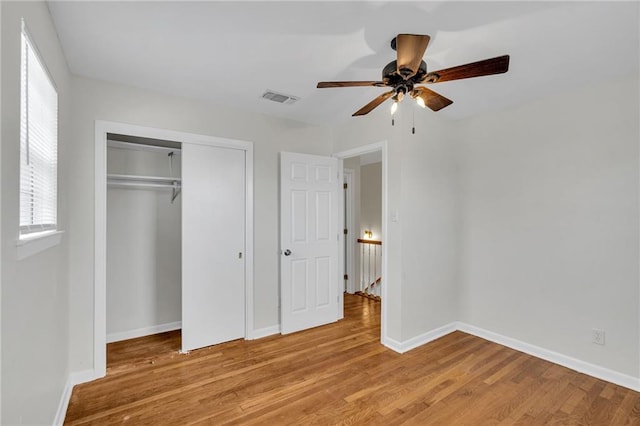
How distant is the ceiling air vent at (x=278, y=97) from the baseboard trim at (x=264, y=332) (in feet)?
8.01

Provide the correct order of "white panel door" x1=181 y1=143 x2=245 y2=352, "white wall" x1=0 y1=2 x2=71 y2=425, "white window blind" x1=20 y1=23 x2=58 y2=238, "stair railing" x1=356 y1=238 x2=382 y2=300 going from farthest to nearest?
"stair railing" x1=356 y1=238 x2=382 y2=300 < "white panel door" x1=181 y1=143 x2=245 y2=352 < "white window blind" x1=20 y1=23 x2=58 y2=238 < "white wall" x1=0 y1=2 x2=71 y2=425

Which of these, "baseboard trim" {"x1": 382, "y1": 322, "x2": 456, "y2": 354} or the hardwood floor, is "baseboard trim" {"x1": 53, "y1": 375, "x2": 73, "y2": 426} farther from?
"baseboard trim" {"x1": 382, "y1": 322, "x2": 456, "y2": 354}

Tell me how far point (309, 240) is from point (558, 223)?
8.22ft

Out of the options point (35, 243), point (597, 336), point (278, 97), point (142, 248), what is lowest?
point (597, 336)

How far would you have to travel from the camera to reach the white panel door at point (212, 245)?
3000mm

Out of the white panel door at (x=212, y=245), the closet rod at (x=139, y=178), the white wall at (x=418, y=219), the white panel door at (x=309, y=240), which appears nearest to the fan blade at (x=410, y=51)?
the white wall at (x=418, y=219)

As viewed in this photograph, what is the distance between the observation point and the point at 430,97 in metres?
2.16

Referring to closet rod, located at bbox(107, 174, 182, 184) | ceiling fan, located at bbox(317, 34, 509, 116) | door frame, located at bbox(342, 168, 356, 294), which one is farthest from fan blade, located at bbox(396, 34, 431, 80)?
door frame, located at bbox(342, 168, 356, 294)

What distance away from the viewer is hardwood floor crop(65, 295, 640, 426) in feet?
6.74

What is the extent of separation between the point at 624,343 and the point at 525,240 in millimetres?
1062

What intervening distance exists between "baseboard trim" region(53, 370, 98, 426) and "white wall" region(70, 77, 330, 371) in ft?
0.19

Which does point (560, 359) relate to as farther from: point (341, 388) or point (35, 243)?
point (35, 243)

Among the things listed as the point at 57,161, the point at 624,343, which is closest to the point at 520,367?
the point at 624,343

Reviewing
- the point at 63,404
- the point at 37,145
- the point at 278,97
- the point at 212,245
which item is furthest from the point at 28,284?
the point at 278,97
